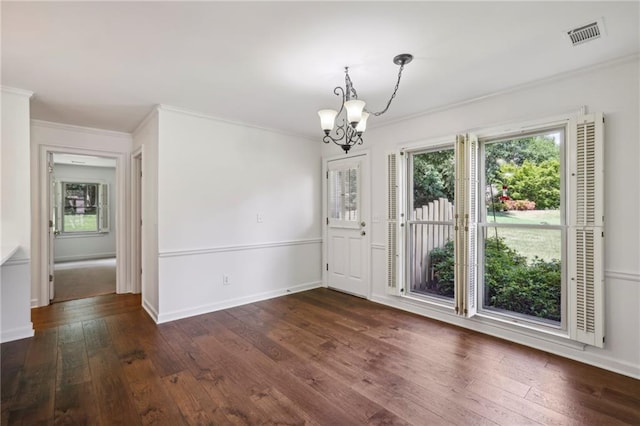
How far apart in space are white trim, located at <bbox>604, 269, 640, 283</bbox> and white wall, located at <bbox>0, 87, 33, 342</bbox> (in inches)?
207

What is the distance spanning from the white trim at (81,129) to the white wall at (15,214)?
3.85 ft

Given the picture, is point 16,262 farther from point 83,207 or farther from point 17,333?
point 83,207

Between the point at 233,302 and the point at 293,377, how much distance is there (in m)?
1.93

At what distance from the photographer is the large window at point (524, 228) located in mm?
2852

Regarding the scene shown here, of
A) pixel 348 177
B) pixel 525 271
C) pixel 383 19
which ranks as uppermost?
pixel 383 19

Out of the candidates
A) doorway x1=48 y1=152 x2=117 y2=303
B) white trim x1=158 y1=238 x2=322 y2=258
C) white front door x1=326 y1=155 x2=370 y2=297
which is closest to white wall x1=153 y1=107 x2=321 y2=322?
white trim x1=158 y1=238 x2=322 y2=258

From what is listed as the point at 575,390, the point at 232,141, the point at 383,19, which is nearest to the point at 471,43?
the point at 383,19

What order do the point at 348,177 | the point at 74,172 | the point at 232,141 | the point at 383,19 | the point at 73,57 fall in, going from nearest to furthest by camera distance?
the point at 383,19 < the point at 73,57 < the point at 232,141 < the point at 348,177 < the point at 74,172

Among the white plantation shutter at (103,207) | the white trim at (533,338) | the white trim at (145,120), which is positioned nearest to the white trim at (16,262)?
the white trim at (145,120)

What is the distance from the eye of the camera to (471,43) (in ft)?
7.15

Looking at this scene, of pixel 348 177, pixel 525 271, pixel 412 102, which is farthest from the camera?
pixel 348 177

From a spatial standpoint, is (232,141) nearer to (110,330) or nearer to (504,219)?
(110,330)

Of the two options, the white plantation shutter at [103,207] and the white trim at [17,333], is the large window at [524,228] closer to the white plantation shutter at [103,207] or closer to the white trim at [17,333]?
the white trim at [17,333]

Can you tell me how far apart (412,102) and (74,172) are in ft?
27.5
